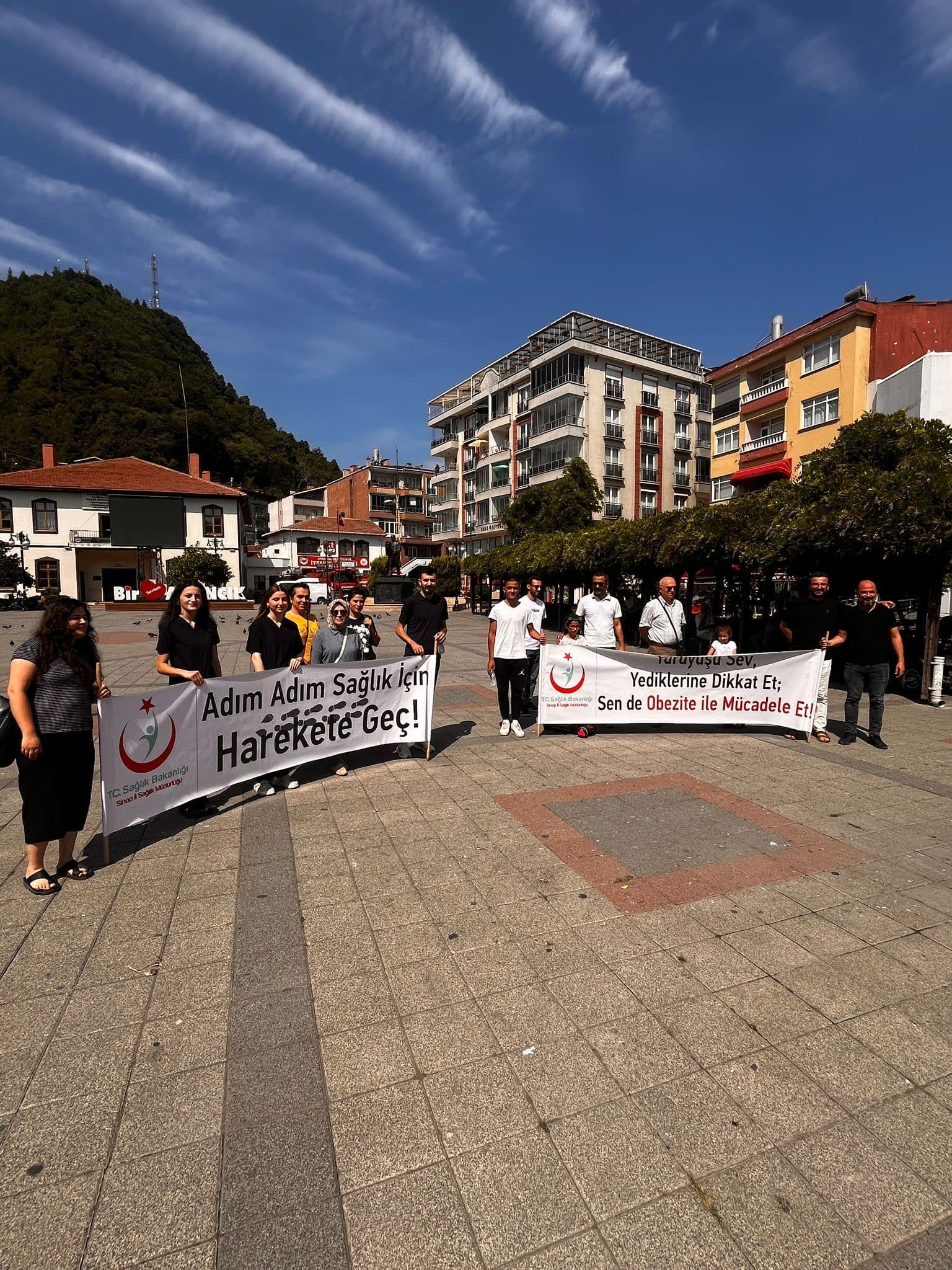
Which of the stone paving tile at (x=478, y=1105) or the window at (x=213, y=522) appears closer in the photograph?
the stone paving tile at (x=478, y=1105)

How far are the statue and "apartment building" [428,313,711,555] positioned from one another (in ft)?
30.0

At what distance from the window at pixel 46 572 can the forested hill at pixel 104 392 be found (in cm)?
2187

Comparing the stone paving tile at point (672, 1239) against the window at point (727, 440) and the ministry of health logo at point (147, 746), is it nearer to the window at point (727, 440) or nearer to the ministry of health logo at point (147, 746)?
the ministry of health logo at point (147, 746)

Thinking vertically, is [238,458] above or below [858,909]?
above

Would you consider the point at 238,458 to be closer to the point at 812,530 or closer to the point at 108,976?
the point at 812,530

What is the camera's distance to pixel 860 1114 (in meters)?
2.21

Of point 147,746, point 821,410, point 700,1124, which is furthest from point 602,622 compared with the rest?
point 821,410

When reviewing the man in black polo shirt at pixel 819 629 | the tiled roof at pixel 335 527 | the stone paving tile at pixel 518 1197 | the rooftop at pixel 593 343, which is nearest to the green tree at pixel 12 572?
the tiled roof at pixel 335 527

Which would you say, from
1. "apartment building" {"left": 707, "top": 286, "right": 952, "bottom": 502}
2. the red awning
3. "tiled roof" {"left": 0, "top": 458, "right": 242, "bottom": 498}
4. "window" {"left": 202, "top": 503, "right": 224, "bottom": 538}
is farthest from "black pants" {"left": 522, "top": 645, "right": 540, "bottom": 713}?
"tiled roof" {"left": 0, "top": 458, "right": 242, "bottom": 498}

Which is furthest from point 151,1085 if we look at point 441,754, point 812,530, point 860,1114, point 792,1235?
point 812,530

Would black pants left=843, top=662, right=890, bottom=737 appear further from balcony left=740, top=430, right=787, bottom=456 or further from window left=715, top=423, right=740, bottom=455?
window left=715, top=423, right=740, bottom=455

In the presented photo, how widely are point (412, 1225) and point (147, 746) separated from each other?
3562 millimetres

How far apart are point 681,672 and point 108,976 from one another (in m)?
6.47

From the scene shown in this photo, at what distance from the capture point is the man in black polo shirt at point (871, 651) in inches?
277
